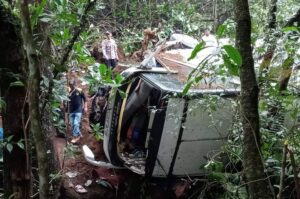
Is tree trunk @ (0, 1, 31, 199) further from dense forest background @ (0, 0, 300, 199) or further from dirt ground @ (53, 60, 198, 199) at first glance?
dirt ground @ (53, 60, 198, 199)

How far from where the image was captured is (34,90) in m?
1.84

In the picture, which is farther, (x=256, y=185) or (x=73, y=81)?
(x=73, y=81)

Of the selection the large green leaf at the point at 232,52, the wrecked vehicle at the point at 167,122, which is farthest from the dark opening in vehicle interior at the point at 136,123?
the large green leaf at the point at 232,52

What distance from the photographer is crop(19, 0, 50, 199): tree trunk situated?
1.80 meters

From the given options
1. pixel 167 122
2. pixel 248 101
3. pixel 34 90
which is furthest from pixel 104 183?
pixel 34 90

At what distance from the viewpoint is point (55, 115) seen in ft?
10.7

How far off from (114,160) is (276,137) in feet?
10.1

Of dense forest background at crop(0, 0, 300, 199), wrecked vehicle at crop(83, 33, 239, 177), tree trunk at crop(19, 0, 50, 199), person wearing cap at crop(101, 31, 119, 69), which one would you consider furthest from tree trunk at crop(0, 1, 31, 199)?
person wearing cap at crop(101, 31, 119, 69)

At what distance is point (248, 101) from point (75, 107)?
20.3ft

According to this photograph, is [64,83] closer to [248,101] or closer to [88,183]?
[248,101]

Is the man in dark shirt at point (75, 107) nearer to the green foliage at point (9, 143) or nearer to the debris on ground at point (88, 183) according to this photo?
the debris on ground at point (88, 183)

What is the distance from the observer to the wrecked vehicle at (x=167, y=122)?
5.15 meters

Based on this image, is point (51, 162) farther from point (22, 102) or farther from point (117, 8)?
point (117, 8)

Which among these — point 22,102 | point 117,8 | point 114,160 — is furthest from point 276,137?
point 117,8
